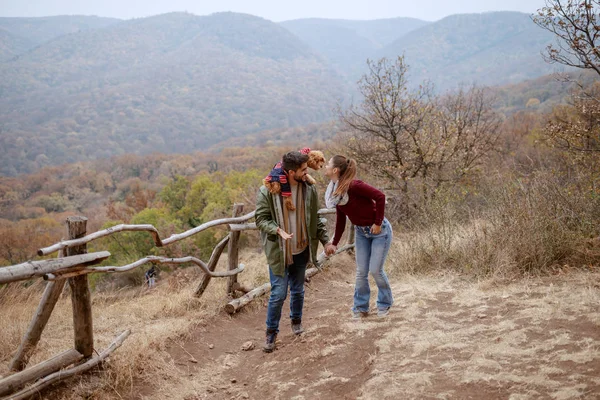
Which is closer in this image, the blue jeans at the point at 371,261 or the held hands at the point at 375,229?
the held hands at the point at 375,229

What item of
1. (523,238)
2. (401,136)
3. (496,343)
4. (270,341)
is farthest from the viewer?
(401,136)

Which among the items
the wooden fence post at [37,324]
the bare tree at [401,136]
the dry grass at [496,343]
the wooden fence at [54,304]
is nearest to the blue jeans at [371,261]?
the dry grass at [496,343]

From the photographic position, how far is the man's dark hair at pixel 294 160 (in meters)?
3.95

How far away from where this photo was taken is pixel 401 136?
12.7m

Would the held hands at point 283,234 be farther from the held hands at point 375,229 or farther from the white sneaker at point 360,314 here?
the white sneaker at point 360,314

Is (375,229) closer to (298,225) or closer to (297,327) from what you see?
(298,225)

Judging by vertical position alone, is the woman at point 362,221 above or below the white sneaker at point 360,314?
above

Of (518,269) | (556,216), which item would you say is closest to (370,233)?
(518,269)

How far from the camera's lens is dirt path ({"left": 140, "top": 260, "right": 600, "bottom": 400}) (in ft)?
9.70

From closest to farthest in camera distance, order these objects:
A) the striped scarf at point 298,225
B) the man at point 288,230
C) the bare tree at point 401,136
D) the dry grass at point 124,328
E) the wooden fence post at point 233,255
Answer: the dry grass at point 124,328 → the man at point 288,230 → the striped scarf at point 298,225 → the wooden fence post at point 233,255 → the bare tree at point 401,136

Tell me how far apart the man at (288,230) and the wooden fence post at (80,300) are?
1.49m

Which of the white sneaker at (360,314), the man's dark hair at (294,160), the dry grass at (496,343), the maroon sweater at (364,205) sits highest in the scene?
the man's dark hair at (294,160)

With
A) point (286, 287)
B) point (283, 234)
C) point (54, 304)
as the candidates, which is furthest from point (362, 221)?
point (54, 304)

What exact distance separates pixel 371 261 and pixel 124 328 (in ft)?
9.26
